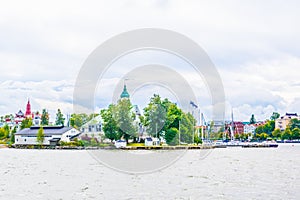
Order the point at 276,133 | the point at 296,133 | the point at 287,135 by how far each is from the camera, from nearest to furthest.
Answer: the point at 296,133 → the point at 287,135 → the point at 276,133

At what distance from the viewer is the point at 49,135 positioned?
11225 cm

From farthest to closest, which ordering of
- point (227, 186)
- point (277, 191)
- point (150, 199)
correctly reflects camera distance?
1. point (227, 186)
2. point (277, 191)
3. point (150, 199)

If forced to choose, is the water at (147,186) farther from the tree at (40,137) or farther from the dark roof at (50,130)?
the dark roof at (50,130)

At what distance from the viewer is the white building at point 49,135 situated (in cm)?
11112

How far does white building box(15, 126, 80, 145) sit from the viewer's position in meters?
111

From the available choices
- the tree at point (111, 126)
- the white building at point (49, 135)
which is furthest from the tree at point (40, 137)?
the tree at point (111, 126)

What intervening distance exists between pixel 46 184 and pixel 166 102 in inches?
2884

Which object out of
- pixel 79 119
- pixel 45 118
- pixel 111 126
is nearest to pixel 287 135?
pixel 79 119

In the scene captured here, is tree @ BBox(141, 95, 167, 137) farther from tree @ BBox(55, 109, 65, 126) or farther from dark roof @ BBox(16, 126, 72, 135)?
tree @ BBox(55, 109, 65, 126)

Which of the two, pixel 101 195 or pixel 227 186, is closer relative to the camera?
pixel 101 195

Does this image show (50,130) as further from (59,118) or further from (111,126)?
(59,118)

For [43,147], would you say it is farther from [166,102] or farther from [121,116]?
[166,102]

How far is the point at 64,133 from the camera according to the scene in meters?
112

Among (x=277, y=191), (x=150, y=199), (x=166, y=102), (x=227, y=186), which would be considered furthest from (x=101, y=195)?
(x=166, y=102)
